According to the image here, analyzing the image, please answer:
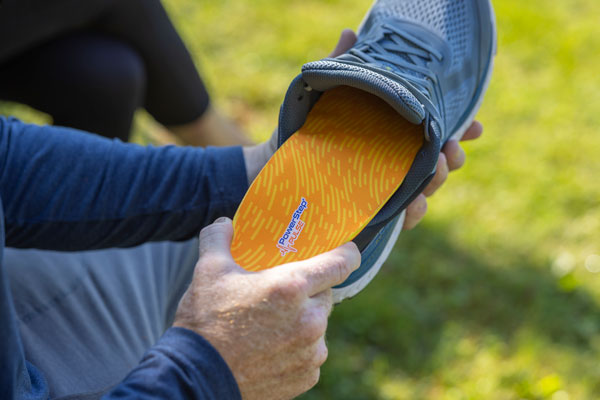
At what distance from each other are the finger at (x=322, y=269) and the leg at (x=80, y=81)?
Result: 2.72 ft

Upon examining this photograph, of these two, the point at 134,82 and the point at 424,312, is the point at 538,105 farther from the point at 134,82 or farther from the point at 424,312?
the point at 134,82

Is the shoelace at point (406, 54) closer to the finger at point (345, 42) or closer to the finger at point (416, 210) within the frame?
the finger at point (345, 42)

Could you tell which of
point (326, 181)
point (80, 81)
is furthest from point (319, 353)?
point (80, 81)

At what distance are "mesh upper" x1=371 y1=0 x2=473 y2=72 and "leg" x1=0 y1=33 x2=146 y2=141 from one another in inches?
22.6

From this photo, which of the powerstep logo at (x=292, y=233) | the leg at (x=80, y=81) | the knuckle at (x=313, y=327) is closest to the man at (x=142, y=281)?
the knuckle at (x=313, y=327)

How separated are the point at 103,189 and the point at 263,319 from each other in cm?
40

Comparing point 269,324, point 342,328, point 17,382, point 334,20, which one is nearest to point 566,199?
point 342,328

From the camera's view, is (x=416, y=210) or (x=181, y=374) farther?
(x=416, y=210)

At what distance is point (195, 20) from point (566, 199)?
1.49m

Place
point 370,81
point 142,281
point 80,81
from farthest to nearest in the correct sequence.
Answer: point 80,81, point 142,281, point 370,81

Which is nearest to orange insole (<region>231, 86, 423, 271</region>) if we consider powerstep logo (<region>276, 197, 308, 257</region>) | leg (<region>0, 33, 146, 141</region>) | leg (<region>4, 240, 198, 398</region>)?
powerstep logo (<region>276, 197, 308, 257</region>)

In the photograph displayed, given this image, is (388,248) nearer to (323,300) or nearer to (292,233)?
(292,233)

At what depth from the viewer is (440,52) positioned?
1.04 m

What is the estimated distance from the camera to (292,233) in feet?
2.64
